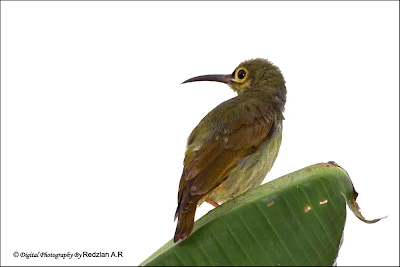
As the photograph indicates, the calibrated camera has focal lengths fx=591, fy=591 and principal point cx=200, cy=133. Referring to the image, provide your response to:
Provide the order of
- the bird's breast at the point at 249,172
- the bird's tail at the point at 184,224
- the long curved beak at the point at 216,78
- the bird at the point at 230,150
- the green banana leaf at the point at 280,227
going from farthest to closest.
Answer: the long curved beak at the point at 216,78
the bird's breast at the point at 249,172
the bird at the point at 230,150
the bird's tail at the point at 184,224
the green banana leaf at the point at 280,227

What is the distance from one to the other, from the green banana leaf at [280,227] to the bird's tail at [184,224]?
0.04m

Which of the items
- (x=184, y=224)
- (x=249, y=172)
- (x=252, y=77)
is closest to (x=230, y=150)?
(x=249, y=172)

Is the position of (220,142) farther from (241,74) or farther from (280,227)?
(241,74)

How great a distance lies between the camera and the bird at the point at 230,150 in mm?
3334

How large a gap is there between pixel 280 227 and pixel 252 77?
2536 mm

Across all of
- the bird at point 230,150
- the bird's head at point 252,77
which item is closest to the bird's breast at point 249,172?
the bird at point 230,150

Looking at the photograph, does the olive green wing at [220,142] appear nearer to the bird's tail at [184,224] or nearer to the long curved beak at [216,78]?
the bird's tail at [184,224]

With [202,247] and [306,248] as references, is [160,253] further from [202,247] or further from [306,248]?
[306,248]

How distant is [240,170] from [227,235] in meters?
1.10

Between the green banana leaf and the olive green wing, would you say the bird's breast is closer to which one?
the olive green wing

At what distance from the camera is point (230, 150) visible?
12.1ft

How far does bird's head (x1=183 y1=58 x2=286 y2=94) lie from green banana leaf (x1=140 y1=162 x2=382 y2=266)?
217 cm

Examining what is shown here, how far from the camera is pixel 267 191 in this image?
9.57 feet

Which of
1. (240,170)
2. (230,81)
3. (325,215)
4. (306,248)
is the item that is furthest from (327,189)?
(230,81)
